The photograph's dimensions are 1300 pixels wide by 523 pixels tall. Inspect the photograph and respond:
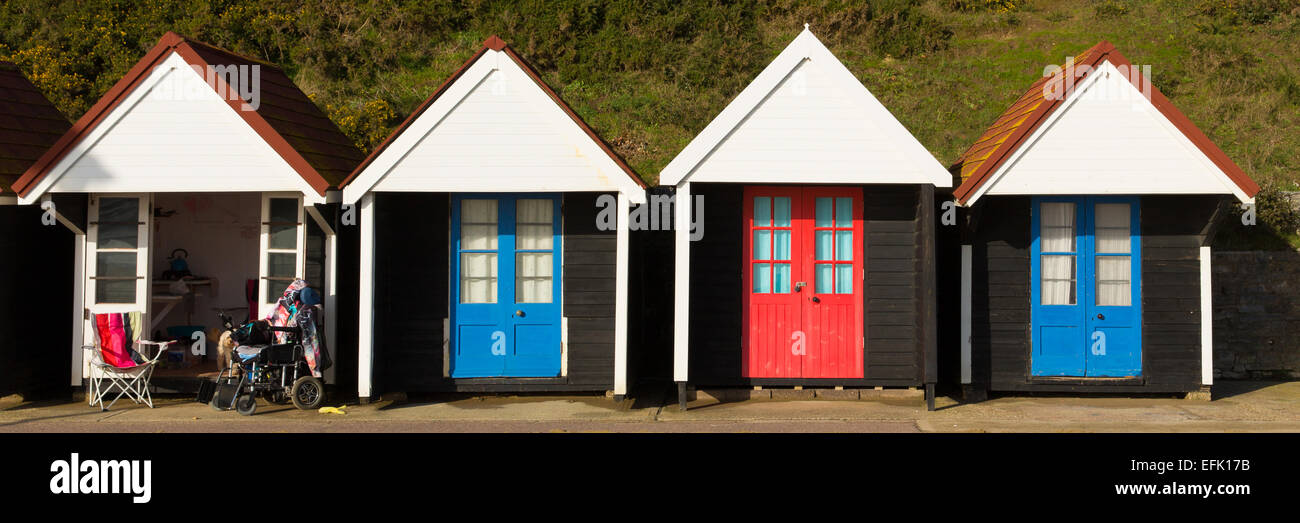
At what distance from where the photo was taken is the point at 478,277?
10.4 meters

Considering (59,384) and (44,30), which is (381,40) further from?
(59,384)

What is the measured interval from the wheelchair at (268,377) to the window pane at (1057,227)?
7.67m

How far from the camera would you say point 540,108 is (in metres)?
9.69

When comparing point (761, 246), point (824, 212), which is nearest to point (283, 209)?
point (761, 246)

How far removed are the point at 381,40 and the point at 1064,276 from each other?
661 inches

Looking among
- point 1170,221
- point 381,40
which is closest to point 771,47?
point 381,40

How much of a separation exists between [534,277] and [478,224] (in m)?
0.82

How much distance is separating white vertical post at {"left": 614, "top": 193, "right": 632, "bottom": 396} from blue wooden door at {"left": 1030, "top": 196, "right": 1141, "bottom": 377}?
4.30m

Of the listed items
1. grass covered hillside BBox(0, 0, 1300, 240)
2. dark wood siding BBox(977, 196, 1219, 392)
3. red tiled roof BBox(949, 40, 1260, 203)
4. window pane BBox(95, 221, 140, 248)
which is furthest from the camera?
grass covered hillside BBox(0, 0, 1300, 240)

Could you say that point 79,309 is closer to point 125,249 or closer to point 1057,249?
point 125,249

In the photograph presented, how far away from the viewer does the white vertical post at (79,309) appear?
33.9ft

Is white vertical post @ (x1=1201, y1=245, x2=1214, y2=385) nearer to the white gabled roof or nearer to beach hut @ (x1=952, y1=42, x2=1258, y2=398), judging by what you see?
beach hut @ (x1=952, y1=42, x2=1258, y2=398)

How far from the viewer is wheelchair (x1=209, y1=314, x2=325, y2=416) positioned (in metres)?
9.59

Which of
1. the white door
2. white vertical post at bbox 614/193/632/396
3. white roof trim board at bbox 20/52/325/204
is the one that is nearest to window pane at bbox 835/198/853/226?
white vertical post at bbox 614/193/632/396
